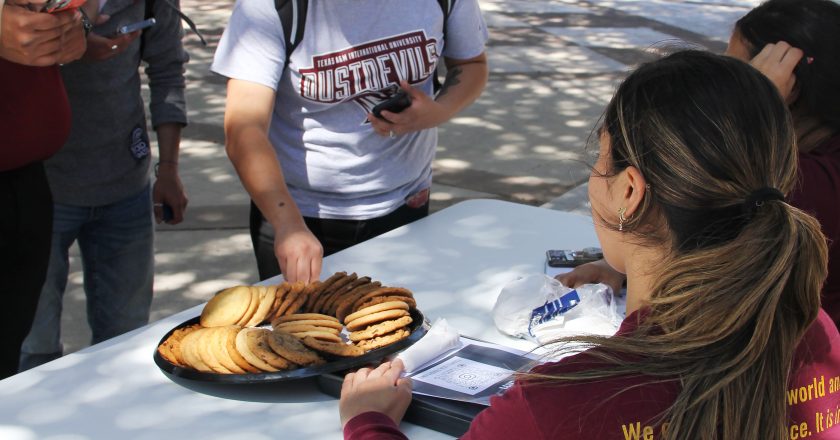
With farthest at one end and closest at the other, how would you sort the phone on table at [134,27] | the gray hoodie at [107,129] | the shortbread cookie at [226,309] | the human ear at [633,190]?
1. the gray hoodie at [107,129]
2. the phone on table at [134,27]
3. the shortbread cookie at [226,309]
4. the human ear at [633,190]

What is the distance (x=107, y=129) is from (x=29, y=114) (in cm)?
51

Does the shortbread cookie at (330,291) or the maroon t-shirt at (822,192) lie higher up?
the maroon t-shirt at (822,192)

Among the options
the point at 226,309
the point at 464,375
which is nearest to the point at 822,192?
the point at 464,375

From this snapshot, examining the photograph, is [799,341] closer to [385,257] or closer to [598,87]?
[385,257]

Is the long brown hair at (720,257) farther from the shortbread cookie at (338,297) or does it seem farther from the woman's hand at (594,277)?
the woman's hand at (594,277)

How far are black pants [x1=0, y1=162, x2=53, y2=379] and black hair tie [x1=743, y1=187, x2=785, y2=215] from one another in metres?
1.78

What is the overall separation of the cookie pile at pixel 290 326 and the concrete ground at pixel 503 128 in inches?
20.5

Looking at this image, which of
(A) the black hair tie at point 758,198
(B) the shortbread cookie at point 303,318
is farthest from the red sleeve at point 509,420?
(B) the shortbread cookie at point 303,318

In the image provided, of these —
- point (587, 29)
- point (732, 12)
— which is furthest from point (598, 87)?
point (732, 12)

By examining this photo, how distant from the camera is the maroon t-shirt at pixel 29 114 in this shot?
2.37 m

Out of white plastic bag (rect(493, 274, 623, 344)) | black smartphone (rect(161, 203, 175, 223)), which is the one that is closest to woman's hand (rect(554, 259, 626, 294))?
white plastic bag (rect(493, 274, 623, 344))

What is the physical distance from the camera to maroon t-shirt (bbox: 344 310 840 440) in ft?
4.23

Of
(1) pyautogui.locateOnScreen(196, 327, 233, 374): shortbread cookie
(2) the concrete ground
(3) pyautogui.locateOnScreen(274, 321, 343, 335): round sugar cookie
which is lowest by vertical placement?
(2) the concrete ground

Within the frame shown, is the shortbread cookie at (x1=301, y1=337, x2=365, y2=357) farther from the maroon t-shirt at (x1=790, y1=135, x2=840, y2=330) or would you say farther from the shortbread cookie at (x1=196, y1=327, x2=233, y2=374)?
the maroon t-shirt at (x1=790, y1=135, x2=840, y2=330)
